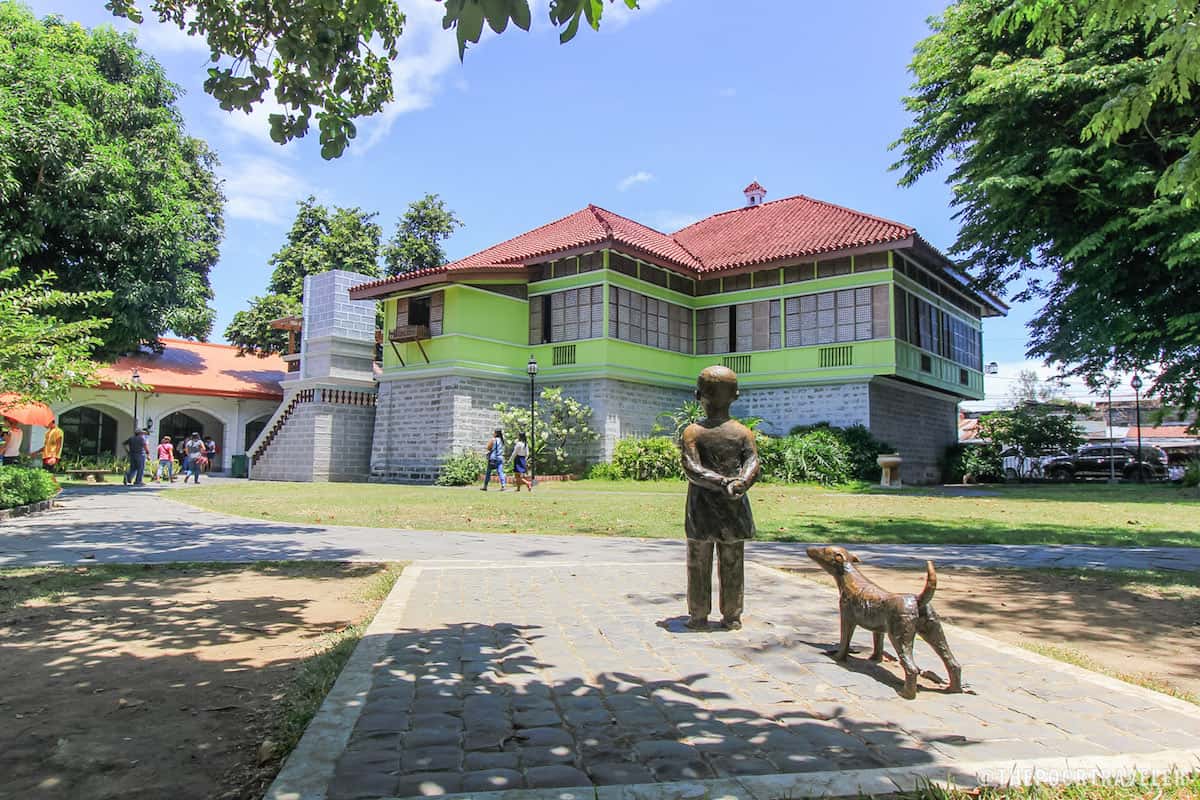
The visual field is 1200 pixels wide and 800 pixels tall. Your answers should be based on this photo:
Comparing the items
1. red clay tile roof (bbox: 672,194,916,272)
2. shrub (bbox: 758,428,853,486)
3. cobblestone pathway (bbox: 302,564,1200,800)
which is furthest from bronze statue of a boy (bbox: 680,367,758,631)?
red clay tile roof (bbox: 672,194,916,272)

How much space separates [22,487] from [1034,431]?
2655cm

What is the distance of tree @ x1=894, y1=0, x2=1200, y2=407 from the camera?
14.0 meters

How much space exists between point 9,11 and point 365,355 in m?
12.1

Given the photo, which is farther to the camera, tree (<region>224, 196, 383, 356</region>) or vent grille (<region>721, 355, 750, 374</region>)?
tree (<region>224, 196, 383, 356</region>)

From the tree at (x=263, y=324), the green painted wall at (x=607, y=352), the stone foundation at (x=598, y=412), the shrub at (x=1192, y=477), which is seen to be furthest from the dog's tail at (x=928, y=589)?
the tree at (x=263, y=324)

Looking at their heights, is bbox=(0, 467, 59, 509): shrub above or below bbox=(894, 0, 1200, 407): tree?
below

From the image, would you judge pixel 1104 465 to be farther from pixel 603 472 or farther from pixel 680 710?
pixel 680 710

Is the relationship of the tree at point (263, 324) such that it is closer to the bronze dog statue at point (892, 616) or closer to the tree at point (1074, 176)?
the tree at point (1074, 176)

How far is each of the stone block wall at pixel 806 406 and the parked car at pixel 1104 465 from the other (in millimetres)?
9696

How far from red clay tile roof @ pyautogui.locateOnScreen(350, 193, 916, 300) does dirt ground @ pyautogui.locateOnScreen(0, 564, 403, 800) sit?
15.5 m

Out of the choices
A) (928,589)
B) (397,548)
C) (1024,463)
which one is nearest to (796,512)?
(397,548)

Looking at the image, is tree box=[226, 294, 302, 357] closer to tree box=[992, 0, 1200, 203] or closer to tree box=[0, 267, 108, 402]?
tree box=[0, 267, 108, 402]

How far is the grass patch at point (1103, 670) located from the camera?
3443 millimetres

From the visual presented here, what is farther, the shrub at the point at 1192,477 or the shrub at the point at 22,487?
the shrub at the point at 1192,477
